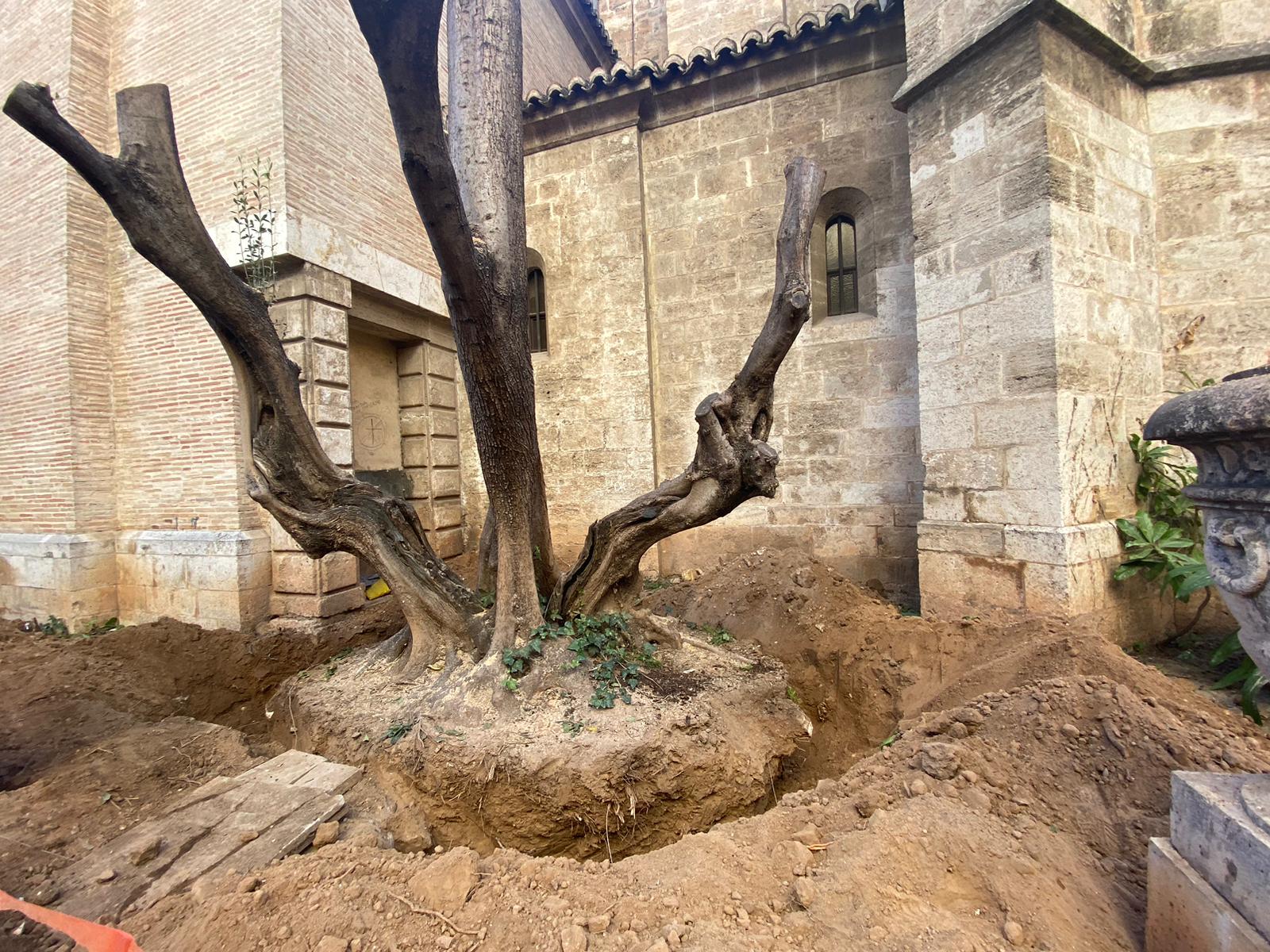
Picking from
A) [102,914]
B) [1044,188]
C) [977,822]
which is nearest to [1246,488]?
[977,822]

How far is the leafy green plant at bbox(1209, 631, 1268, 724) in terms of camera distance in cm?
250

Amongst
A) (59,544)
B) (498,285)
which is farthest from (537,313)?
(59,544)

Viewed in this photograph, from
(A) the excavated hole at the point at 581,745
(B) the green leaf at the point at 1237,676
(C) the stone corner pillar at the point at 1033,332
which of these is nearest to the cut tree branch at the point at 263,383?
(A) the excavated hole at the point at 581,745

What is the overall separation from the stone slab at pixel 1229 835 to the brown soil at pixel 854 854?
0.34 metres

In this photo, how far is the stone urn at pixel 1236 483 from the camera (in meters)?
1.25

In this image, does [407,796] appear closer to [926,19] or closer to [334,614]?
[334,614]

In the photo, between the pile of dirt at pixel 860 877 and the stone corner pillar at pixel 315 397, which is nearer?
the pile of dirt at pixel 860 877

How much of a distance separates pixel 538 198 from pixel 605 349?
209 cm

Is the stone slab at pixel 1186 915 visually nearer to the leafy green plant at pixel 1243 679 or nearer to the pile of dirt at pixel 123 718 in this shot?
the leafy green plant at pixel 1243 679

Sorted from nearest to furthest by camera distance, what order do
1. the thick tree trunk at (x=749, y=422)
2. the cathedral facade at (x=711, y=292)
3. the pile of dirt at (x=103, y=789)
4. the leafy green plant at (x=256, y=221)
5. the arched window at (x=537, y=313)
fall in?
the pile of dirt at (x=103, y=789) < the thick tree trunk at (x=749, y=422) < the cathedral facade at (x=711, y=292) < the leafy green plant at (x=256, y=221) < the arched window at (x=537, y=313)

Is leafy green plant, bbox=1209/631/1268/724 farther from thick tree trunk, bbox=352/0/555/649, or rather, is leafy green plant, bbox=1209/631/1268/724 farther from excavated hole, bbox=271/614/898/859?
thick tree trunk, bbox=352/0/555/649

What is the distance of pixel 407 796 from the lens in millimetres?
2709

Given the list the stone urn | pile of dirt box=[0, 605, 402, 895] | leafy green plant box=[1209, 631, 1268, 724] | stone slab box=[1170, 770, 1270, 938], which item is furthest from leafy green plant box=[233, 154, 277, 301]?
leafy green plant box=[1209, 631, 1268, 724]

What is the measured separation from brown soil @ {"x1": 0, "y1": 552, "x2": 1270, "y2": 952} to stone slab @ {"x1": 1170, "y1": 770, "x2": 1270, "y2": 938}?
0.34 m
